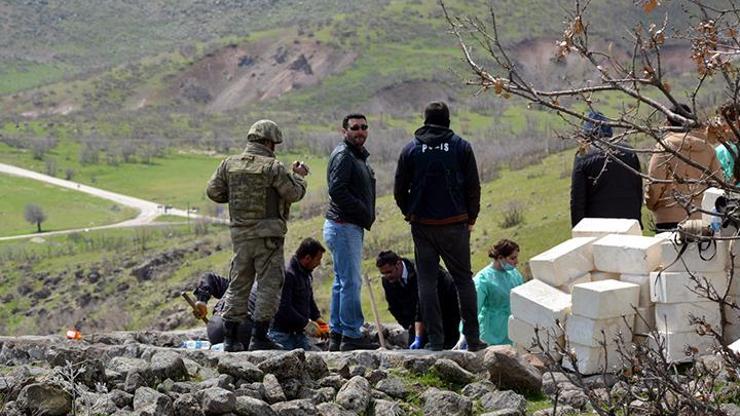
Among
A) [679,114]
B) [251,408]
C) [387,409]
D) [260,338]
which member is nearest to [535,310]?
[387,409]

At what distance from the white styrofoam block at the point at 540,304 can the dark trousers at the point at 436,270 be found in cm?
33

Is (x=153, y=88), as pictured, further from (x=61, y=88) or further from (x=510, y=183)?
(x=510, y=183)

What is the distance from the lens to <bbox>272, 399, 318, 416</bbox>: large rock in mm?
7461

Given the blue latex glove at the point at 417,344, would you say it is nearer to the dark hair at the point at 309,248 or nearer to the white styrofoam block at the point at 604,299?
the dark hair at the point at 309,248

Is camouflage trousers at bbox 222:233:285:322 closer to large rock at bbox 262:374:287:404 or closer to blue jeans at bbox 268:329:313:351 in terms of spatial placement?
blue jeans at bbox 268:329:313:351

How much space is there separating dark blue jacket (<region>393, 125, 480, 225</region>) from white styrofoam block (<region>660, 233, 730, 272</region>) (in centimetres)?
144

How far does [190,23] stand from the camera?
138625mm

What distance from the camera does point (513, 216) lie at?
22.1 m

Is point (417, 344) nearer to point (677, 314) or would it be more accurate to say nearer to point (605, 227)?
point (605, 227)

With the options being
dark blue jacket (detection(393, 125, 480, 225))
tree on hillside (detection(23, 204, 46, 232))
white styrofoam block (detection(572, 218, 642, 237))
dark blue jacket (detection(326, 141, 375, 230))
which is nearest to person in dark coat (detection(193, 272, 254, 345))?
dark blue jacket (detection(326, 141, 375, 230))

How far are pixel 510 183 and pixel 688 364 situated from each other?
62.7 ft

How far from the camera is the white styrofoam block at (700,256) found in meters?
8.41

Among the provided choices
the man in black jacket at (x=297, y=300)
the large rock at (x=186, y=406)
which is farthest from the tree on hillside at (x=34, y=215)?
the large rock at (x=186, y=406)

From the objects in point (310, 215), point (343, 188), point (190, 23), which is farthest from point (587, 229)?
point (190, 23)
